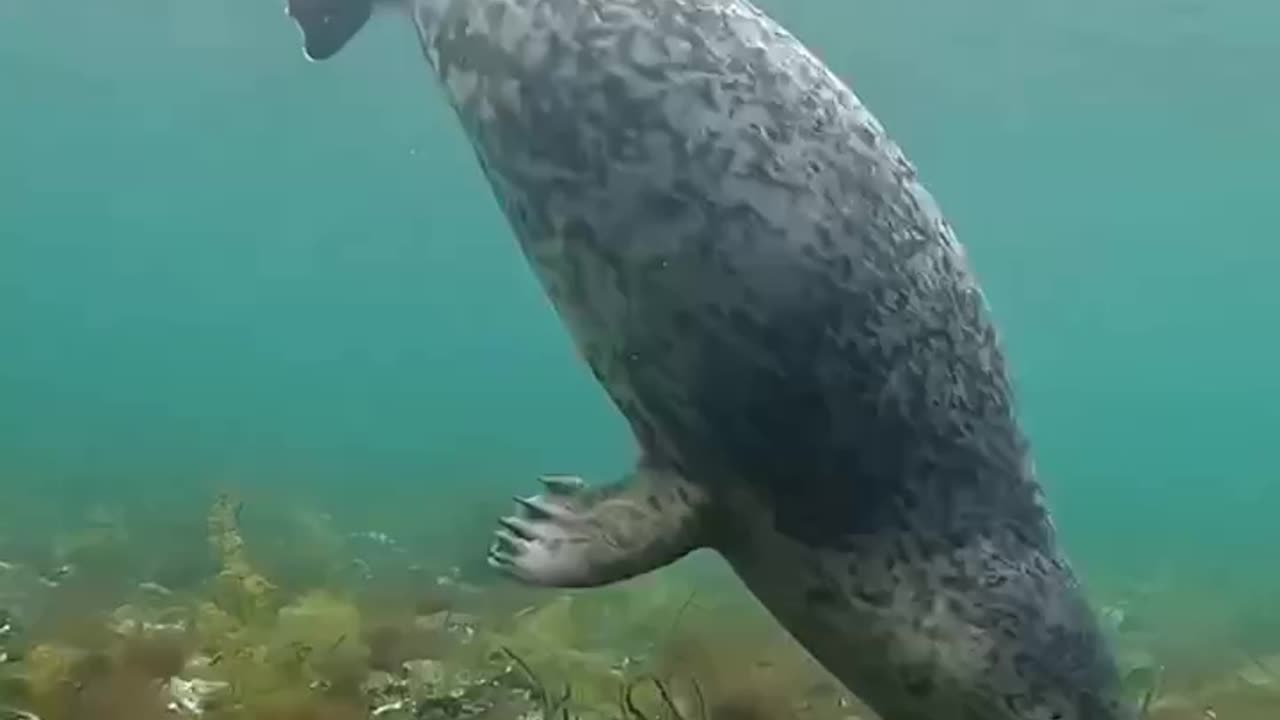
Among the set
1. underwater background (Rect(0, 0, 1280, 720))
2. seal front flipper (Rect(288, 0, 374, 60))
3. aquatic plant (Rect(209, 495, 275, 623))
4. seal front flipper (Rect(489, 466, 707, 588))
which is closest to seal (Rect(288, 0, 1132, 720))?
seal front flipper (Rect(489, 466, 707, 588))

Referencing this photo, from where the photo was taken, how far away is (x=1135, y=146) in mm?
23656

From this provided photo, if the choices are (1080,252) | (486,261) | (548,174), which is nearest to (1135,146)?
(1080,252)

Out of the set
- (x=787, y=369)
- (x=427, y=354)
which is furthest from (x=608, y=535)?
(x=427, y=354)

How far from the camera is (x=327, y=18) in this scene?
3.65m

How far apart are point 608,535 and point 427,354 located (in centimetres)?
2909

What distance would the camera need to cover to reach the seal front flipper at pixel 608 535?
2.86 metres

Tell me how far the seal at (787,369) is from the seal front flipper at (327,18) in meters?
0.76

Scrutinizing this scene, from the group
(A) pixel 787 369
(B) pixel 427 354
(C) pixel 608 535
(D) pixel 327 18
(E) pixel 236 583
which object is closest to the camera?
(A) pixel 787 369

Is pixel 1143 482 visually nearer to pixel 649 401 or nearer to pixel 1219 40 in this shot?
pixel 1219 40

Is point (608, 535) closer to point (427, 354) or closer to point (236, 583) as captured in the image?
point (236, 583)

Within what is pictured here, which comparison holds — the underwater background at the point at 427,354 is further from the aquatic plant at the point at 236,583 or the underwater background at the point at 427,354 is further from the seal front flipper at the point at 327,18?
the seal front flipper at the point at 327,18

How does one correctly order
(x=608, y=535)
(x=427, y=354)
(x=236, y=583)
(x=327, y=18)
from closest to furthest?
(x=608, y=535)
(x=327, y=18)
(x=236, y=583)
(x=427, y=354)

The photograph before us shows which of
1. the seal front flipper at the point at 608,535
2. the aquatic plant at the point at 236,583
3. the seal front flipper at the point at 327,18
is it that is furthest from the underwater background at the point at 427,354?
the seal front flipper at the point at 608,535

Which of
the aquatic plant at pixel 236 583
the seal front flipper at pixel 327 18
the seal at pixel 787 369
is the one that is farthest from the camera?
the aquatic plant at pixel 236 583
